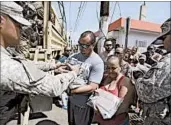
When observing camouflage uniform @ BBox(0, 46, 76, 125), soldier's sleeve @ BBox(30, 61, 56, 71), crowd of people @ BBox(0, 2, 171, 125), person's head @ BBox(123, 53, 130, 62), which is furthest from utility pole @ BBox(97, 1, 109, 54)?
camouflage uniform @ BBox(0, 46, 76, 125)

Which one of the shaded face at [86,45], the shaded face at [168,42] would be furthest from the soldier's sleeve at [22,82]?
the shaded face at [86,45]

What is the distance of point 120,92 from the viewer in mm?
2811

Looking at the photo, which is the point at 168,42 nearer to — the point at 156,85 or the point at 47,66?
the point at 156,85

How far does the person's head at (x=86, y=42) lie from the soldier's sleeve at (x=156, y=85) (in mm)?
984

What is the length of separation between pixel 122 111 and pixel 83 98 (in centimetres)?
51

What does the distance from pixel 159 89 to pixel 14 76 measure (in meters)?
1.06

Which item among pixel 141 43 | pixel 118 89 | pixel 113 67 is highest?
pixel 141 43

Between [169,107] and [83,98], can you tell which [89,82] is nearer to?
[83,98]

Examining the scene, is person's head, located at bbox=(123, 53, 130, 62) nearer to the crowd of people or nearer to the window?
the crowd of people

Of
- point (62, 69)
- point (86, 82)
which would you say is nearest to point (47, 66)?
point (62, 69)

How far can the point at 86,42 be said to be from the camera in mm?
2998

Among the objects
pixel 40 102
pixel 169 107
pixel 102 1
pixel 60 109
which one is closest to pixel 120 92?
pixel 169 107

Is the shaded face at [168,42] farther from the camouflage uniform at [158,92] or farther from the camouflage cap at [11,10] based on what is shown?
the camouflage cap at [11,10]

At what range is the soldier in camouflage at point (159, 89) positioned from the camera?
2.01m
